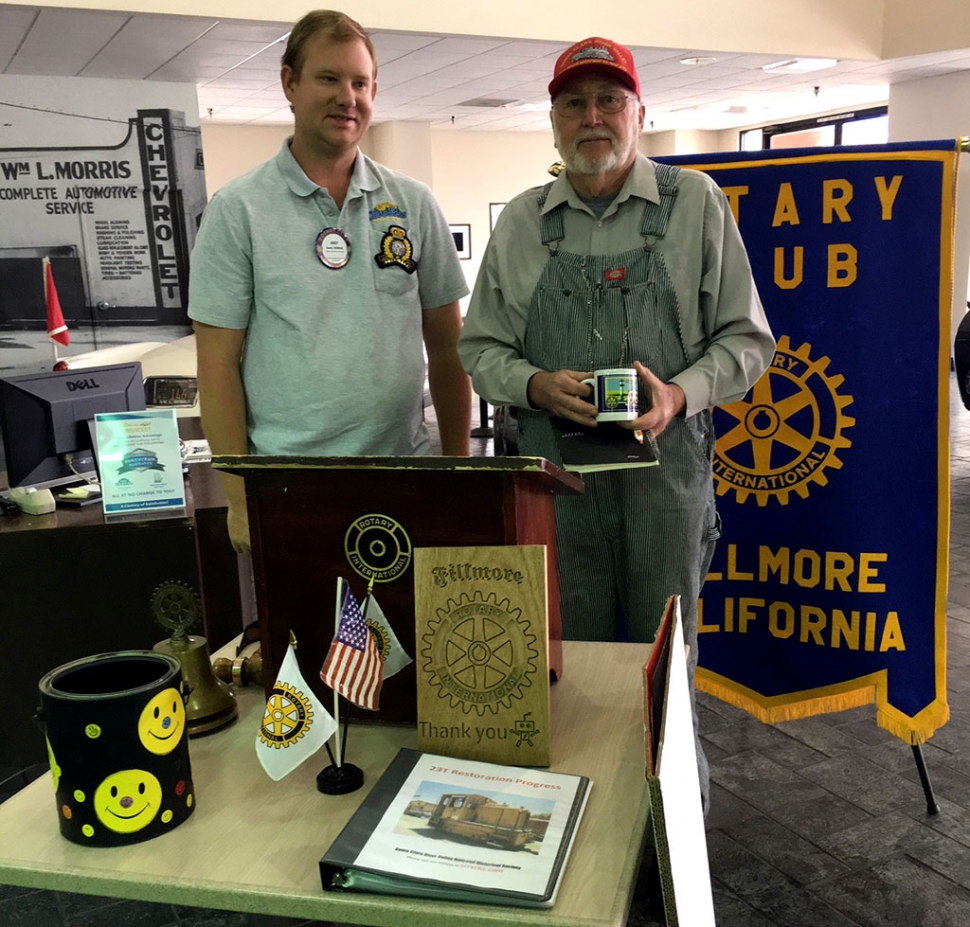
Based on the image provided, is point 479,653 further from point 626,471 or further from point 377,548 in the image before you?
point 626,471

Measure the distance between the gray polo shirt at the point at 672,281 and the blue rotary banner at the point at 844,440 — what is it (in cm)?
53

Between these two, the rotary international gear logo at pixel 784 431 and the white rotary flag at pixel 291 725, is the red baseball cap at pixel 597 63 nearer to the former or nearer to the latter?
the rotary international gear logo at pixel 784 431

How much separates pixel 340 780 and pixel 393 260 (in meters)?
0.99

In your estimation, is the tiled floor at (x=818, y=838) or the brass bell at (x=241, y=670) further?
the tiled floor at (x=818, y=838)

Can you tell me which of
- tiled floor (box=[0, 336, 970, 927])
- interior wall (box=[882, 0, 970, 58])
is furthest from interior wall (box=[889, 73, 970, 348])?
tiled floor (box=[0, 336, 970, 927])

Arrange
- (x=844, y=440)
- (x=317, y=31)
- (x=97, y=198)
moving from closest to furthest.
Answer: (x=317, y=31)
(x=844, y=440)
(x=97, y=198)

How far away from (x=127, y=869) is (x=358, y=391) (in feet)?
3.19

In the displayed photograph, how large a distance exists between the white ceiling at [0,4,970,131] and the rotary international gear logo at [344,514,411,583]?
5577 mm

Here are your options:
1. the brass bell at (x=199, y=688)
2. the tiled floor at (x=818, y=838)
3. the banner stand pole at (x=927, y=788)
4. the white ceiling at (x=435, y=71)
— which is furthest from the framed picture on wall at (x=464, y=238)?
→ the brass bell at (x=199, y=688)

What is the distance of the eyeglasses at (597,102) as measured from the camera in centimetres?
175

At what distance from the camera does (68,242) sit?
666cm

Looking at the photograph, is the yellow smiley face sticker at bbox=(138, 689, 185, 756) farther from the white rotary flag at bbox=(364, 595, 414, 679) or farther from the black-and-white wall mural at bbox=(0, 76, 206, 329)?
the black-and-white wall mural at bbox=(0, 76, 206, 329)

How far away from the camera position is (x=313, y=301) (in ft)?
5.55

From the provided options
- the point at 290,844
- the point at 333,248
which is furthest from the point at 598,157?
the point at 290,844
